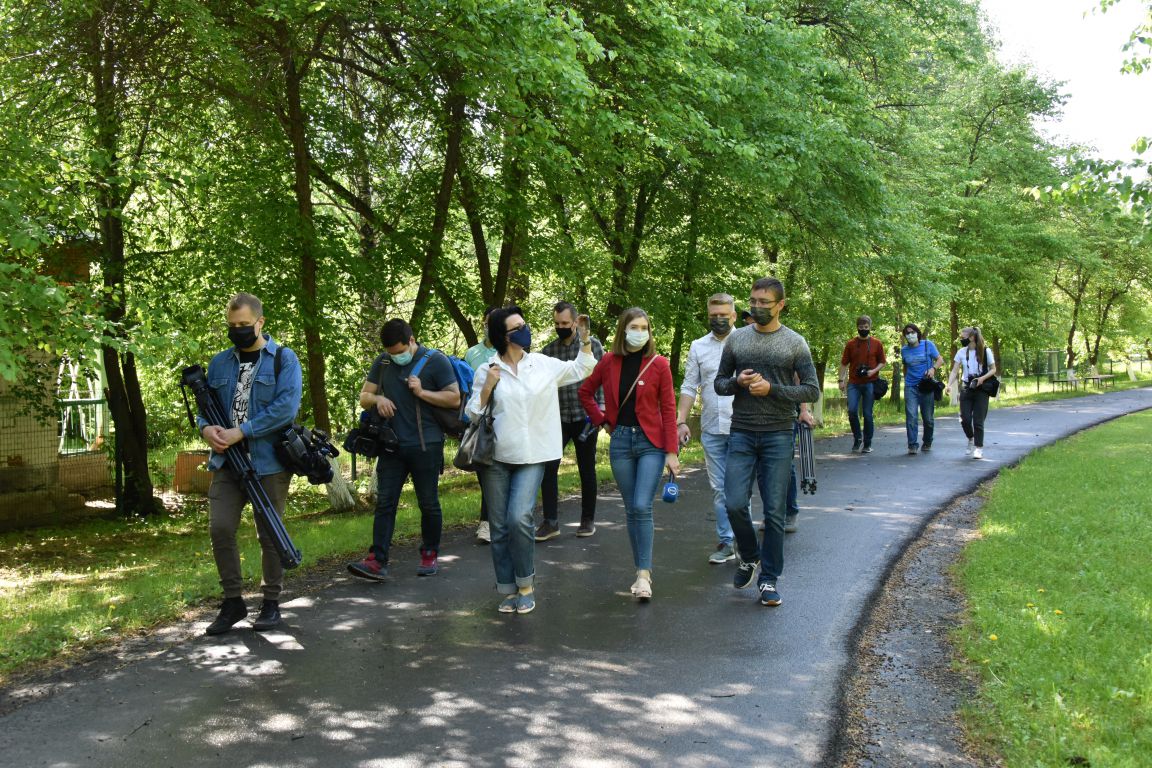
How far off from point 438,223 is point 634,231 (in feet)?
21.7

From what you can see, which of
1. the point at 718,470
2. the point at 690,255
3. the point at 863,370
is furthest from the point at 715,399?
the point at 690,255

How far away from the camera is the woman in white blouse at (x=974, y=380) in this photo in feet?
45.3

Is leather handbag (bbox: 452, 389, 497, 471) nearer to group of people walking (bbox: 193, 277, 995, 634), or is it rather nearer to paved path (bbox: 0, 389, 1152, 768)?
group of people walking (bbox: 193, 277, 995, 634)

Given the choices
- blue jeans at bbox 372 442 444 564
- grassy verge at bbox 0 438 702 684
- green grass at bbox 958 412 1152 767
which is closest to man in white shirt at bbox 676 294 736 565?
green grass at bbox 958 412 1152 767

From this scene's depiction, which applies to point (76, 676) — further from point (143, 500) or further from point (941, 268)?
point (941, 268)

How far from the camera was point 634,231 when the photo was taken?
19312 millimetres

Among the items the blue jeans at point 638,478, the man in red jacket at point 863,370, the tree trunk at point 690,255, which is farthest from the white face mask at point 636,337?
the tree trunk at point 690,255

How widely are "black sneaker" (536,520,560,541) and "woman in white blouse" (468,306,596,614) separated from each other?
2.19 m

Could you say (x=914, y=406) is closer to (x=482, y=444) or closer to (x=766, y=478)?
(x=766, y=478)

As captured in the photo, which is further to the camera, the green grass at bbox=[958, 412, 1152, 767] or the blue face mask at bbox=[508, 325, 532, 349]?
the blue face mask at bbox=[508, 325, 532, 349]

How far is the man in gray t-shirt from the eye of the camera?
624cm

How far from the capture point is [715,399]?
313 inches

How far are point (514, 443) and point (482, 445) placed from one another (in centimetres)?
21

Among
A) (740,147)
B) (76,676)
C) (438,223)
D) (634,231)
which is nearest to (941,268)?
(634,231)
